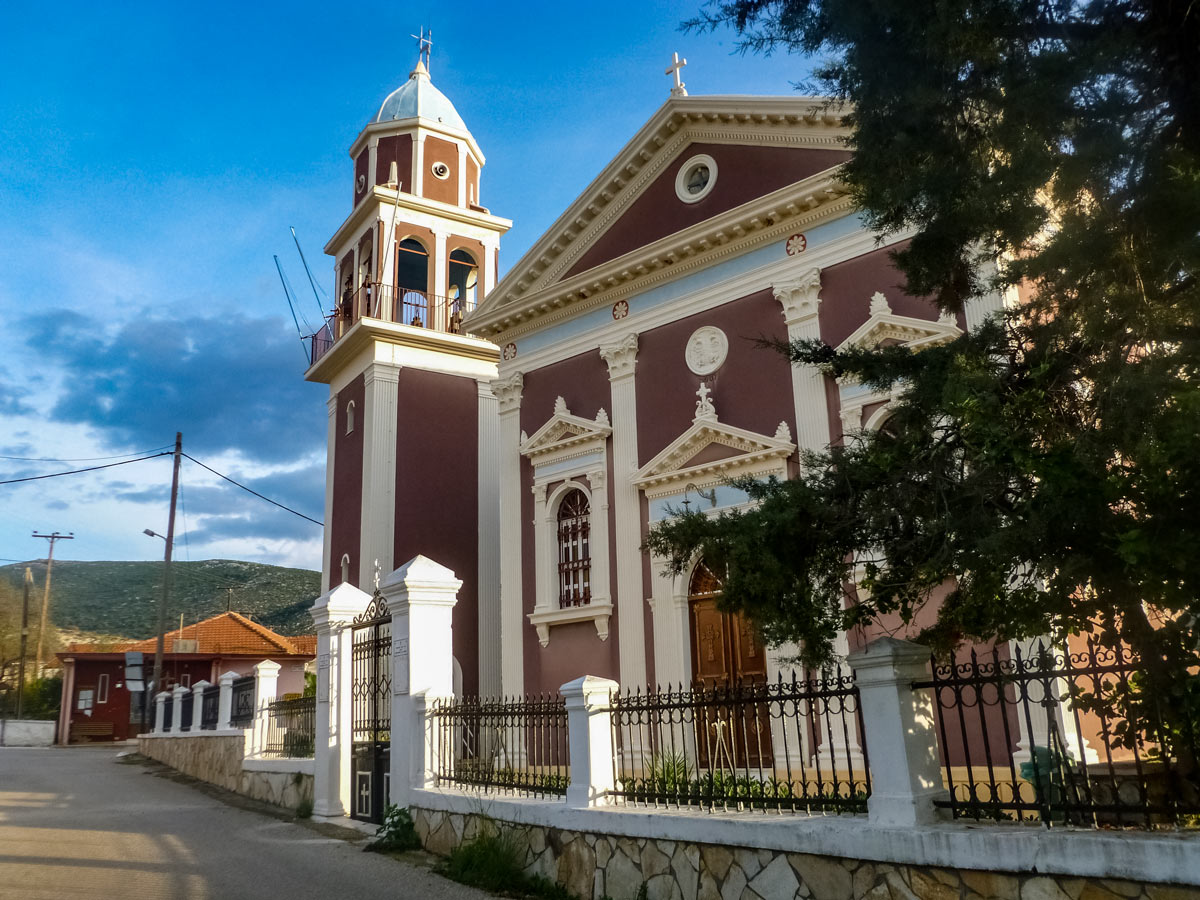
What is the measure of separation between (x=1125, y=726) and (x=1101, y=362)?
1.86 meters

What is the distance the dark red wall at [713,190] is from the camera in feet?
46.6

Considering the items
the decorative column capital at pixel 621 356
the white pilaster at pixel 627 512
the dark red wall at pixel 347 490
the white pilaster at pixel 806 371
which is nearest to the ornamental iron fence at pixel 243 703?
the dark red wall at pixel 347 490

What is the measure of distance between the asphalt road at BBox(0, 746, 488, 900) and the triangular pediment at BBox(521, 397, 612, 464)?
23.1ft

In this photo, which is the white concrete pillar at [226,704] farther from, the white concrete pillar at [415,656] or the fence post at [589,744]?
the fence post at [589,744]

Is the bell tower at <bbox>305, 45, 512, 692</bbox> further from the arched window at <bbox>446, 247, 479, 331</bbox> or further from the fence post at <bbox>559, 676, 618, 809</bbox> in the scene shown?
the fence post at <bbox>559, 676, 618, 809</bbox>

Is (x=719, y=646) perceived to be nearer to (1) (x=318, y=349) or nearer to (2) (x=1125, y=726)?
(2) (x=1125, y=726)

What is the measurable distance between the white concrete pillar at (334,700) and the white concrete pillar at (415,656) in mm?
1485

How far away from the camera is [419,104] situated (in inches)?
→ 909

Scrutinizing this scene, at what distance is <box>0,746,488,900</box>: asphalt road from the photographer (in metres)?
7.48

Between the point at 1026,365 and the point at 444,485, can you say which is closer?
the point at 1026,365

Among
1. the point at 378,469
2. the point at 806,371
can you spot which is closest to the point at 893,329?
the point at 806,371

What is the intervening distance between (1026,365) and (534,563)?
11.5 meters

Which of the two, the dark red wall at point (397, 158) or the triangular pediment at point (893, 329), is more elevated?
the dark red wall at point (397, 158)

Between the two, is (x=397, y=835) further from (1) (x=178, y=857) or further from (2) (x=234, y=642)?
(2) (x=234, y=642)
